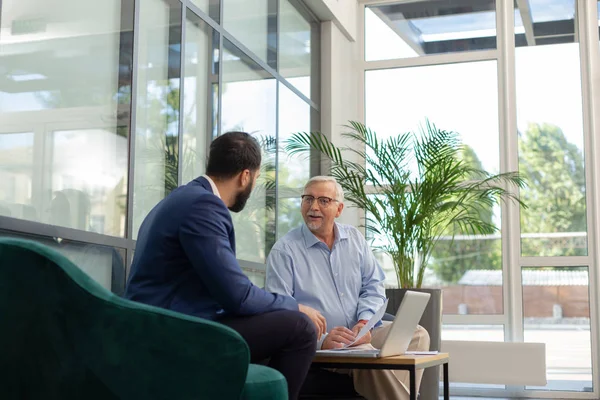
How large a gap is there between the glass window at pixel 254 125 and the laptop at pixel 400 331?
200 centimetres

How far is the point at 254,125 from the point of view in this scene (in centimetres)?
489

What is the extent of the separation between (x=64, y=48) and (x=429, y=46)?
172 inches

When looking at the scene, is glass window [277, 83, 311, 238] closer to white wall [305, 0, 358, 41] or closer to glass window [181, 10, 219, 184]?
white wall [305, 0, 358, 41]

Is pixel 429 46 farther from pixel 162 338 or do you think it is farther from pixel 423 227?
pixel 162 338

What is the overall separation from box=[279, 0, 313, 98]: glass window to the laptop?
3.03 metres

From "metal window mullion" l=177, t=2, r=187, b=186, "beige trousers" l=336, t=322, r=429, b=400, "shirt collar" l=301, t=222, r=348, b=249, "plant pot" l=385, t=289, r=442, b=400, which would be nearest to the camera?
"beige trousers" l=336, t=322, r=429, b=400

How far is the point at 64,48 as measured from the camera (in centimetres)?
303

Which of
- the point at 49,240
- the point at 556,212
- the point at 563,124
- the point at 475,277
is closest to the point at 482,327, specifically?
the point at 475,277

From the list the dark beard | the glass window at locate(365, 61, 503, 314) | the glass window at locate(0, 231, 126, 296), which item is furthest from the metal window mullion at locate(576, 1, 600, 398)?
the dark beard

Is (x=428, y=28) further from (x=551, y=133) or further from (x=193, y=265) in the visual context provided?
(x=193, y=265)

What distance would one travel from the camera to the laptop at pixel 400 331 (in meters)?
2.51

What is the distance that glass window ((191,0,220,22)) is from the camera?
4227 mm

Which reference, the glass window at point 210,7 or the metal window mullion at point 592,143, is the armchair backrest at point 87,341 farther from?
the metal window mullion at point 592,143

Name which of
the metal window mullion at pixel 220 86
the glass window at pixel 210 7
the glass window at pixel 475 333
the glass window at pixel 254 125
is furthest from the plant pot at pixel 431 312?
the glass window at pixel 210 7
